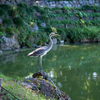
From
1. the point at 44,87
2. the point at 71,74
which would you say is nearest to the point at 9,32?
the point at 71,74

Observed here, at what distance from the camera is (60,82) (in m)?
6.46

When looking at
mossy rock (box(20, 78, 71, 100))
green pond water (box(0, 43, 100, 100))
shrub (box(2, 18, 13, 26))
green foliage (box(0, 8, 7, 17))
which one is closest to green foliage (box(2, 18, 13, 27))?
shrub (box(2, 18, 13, 26))

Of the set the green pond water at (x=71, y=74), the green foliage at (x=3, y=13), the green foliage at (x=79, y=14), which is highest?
the green foliage at (x=3, y=13)

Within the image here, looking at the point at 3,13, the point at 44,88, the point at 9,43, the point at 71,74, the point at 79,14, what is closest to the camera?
the point at 44,88

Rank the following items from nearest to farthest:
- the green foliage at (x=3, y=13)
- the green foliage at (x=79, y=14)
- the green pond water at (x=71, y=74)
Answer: the green pond water at (x=71, y=74)
the green foliage at (x=3, y=13)
the green foliage at (x=79, y=14)

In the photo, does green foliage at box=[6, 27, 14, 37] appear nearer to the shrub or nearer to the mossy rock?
the shrub

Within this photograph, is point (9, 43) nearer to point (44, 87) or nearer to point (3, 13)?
point (3, 13)

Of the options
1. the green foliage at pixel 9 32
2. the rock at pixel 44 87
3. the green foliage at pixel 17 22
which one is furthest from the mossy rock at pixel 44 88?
the green foliage at pixel 17 22

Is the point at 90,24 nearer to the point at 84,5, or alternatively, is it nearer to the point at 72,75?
the point at 84,5

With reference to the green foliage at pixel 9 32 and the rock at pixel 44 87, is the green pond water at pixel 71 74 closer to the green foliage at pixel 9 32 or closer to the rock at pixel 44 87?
the rock at pixel 44 87

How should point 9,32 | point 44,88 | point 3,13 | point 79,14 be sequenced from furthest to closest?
point 79,14, point 3,13, point 9,32, point 44,88

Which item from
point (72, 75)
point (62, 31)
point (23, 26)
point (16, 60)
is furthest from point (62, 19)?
point (72, 75)

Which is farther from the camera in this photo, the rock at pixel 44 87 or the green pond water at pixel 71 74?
the green pond water at pixel 71 74

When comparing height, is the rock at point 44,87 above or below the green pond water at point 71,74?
above
